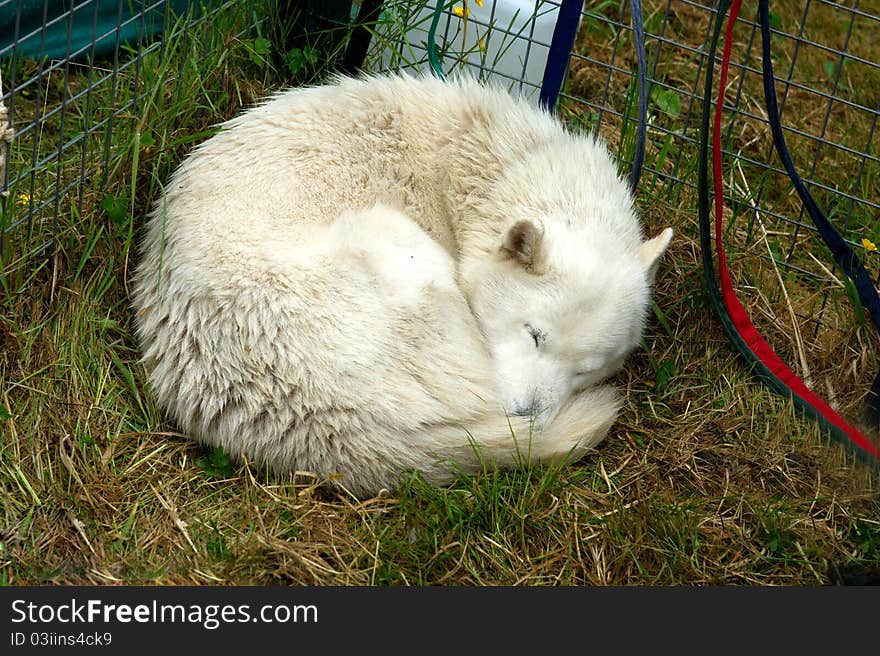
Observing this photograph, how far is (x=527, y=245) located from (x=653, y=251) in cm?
56

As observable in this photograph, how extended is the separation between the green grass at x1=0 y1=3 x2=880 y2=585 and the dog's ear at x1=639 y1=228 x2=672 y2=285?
46cm

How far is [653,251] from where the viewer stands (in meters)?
3.98

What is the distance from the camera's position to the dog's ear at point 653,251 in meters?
3.96

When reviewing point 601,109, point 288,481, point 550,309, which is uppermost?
point 601,109

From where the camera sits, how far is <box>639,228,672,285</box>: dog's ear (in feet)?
13.0

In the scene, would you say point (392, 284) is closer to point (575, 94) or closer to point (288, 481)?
point (288, 481)

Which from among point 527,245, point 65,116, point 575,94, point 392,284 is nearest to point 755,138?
point 575,94

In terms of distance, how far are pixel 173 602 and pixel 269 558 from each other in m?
0.40

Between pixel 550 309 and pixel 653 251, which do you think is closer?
pixel 550 309

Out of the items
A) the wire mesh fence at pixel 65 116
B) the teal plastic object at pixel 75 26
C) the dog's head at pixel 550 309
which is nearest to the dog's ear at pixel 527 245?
the dog's head at pixel 550 309

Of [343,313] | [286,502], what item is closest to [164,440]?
[286,502]

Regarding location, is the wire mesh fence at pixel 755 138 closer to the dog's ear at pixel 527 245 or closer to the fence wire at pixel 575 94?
the fence wire at pixel 575 94

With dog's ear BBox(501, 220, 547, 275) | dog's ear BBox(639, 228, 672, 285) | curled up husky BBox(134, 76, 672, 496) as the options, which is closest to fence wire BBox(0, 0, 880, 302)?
curled up husky BBox(134, 76, 672, 496)

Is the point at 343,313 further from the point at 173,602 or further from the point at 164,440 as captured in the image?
the point at 173,602
